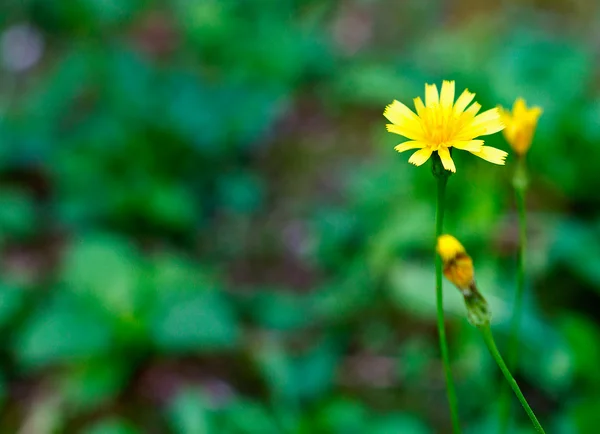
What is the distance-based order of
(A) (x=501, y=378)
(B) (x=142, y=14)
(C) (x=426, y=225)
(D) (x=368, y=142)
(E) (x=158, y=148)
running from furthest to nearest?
(B) (x=142, y=14)
(D) (x=368, y=142)
(E) (x=158, y=148)
(C) (x=426, y=225)
(A) (x=501, y=378)

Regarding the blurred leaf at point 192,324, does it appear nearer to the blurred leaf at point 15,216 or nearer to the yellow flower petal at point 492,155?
the blurred leaf at point 15,216

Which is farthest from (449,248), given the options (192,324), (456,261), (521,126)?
(192,324)

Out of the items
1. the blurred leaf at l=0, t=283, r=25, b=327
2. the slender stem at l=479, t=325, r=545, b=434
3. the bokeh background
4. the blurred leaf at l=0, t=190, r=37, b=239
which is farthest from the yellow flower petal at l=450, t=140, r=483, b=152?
the blurred leaf at l=0, t=190, r=37, b=239

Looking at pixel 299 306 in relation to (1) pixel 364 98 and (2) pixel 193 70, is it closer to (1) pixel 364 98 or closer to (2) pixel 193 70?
(1) pixel 364 98

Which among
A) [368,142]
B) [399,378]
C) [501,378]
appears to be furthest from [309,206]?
[501,378]

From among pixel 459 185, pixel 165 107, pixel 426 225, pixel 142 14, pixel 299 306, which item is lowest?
pixel 299 306

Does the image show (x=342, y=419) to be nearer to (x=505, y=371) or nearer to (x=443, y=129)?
(x=505, y=371)

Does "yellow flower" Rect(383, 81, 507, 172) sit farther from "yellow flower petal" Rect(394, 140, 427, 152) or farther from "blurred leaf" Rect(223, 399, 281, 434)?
"blurred leaf" Rect(223, 399, 281, 434)
